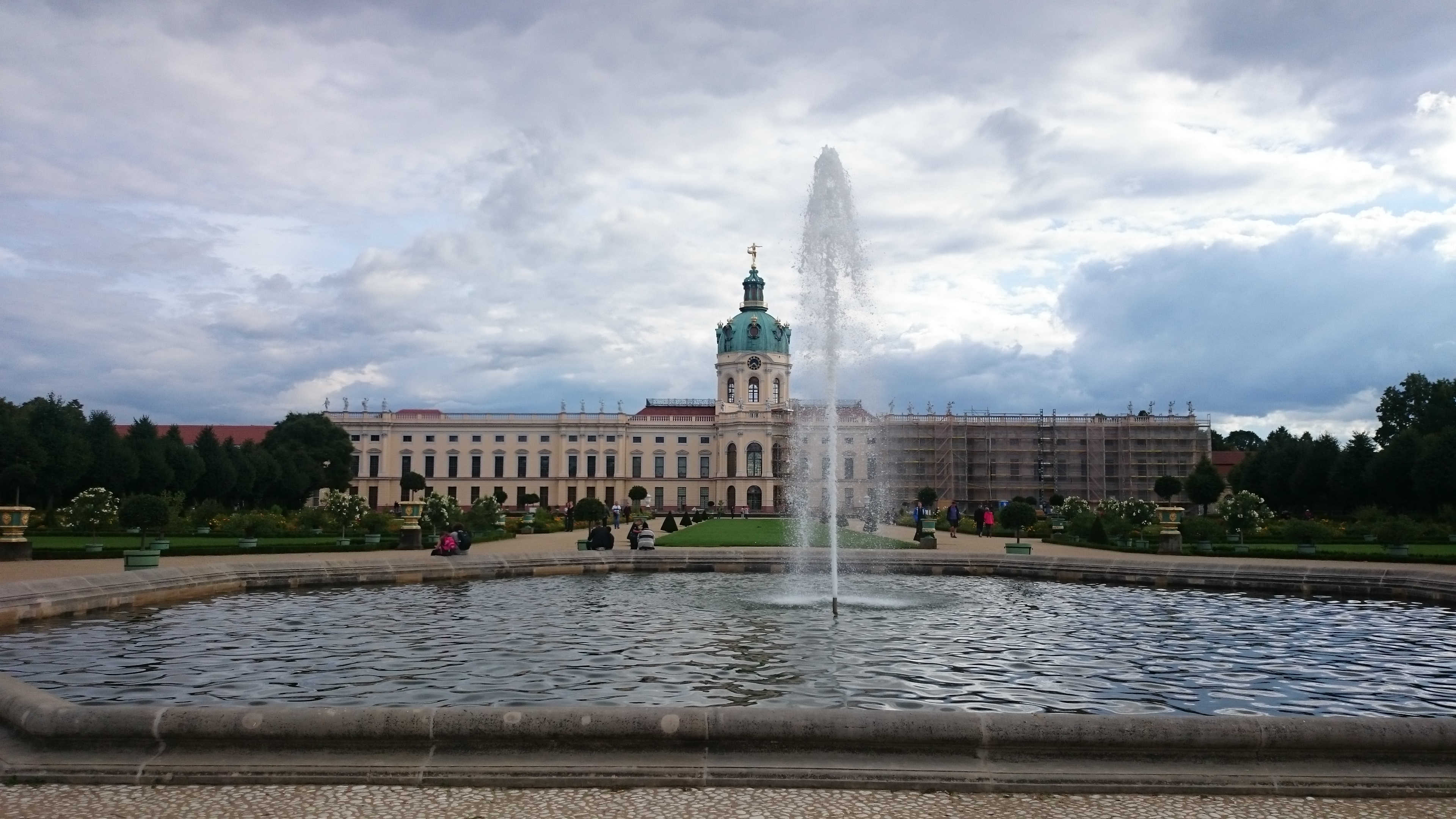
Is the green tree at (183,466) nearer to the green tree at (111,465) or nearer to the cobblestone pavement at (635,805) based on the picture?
the green tree at (111,465)

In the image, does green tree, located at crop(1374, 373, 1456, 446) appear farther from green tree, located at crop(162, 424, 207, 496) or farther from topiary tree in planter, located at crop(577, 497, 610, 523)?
green tree, located at crop(162, 424, 207, 496)

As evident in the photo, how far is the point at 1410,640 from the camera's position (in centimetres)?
1091

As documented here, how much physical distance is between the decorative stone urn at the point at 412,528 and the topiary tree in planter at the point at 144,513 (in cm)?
540

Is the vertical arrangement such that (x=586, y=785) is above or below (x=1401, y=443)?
below

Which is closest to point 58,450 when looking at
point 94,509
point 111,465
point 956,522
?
point 111,465

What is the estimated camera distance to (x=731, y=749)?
18.3ft

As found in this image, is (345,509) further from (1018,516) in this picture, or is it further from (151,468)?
(151,468)

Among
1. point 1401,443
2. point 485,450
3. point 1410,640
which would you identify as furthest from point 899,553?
point 485,450

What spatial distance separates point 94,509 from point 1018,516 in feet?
80.3

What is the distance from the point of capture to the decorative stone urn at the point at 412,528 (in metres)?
26.5

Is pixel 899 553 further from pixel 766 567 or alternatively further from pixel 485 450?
pixel 485 450

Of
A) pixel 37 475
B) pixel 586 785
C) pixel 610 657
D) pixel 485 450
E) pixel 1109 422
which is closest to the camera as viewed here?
pixel 586 785

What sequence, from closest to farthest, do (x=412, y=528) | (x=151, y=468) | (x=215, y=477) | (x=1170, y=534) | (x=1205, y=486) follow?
(x=1170, y=534) → (x=412, y=528) → (x=151, y=468) → (x=215, y=477) → (x=1205, y=486)

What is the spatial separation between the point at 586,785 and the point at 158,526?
71.4 feet
